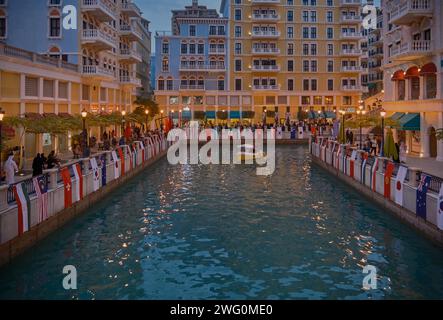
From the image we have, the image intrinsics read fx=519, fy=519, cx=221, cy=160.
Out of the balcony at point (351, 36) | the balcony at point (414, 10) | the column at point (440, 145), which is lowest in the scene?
the column at point (440, 145)

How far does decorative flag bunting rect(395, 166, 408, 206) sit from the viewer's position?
19867 millimetres

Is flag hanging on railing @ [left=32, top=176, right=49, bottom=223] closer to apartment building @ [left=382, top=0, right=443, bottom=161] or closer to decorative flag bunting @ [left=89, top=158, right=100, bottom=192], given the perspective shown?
decorative flag bunting @ [left=89, top=158, right=100, bottom=192]

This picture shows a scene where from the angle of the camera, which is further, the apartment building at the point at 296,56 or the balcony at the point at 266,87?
the apartment building at the point at 296,56

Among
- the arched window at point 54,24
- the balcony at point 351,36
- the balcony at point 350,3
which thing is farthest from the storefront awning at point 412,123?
the balcony at point 350,3

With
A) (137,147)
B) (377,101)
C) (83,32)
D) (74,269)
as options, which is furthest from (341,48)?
(74,269)

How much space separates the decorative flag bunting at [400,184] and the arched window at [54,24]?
112 ft

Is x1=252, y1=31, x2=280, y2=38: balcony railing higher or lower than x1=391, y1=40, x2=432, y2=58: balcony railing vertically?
higher

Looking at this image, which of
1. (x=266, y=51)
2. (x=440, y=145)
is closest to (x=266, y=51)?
(x=266, y=51)

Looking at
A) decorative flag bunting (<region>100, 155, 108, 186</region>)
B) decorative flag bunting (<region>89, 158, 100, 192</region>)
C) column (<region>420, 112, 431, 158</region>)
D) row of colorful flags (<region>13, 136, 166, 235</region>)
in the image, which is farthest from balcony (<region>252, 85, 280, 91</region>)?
decorative flag bunting (<region>89, 158, 100, 192</region>)

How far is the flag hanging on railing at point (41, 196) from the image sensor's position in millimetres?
17078

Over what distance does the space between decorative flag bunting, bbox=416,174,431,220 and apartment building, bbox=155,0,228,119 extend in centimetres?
6321

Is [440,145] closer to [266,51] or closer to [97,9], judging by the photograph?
[97,9]

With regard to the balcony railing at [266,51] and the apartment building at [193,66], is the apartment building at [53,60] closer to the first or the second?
the apartment building at [193,66]
